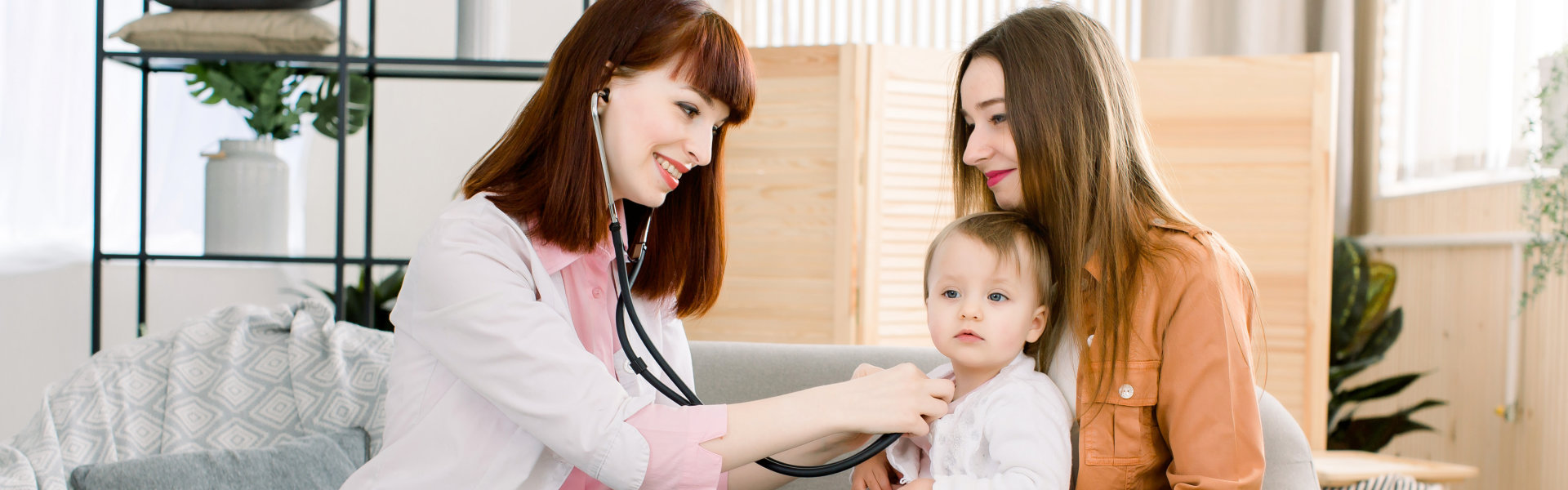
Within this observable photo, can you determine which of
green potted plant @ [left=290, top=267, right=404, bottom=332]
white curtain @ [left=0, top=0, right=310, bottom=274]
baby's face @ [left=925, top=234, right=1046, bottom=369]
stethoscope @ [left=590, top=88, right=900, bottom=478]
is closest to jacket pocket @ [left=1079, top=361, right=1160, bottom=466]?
baby's face @ [left=925, top=234, right=1046, bottom=369]

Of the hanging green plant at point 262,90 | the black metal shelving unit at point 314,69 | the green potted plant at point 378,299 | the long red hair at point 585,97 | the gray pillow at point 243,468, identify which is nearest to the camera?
the long red hair at point 585,97

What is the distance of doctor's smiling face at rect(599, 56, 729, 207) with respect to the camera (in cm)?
129

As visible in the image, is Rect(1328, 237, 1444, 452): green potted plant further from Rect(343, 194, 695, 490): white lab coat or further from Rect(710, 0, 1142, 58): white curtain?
Rect(343, 194, 695, 490): white lab coat

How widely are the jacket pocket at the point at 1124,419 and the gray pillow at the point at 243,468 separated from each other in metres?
1.33

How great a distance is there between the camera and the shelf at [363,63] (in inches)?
92.6

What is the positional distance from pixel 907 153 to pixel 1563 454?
76.3 inches

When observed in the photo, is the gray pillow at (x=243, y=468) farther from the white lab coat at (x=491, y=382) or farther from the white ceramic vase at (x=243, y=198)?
the white ceramic vase at (x=243, y=198)

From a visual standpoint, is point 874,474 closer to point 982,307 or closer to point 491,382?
point 982,307

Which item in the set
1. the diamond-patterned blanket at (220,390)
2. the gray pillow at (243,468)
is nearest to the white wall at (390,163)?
the diamond-patterned blanket at (220,390)

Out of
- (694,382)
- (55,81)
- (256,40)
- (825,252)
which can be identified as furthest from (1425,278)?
(55,81)

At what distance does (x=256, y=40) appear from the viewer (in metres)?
2.37

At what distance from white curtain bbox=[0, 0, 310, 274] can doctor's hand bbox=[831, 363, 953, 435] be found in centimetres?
216

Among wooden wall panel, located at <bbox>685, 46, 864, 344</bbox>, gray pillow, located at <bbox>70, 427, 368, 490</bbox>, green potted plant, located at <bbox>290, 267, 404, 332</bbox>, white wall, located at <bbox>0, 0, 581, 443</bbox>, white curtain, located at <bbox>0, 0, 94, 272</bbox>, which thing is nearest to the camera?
gray pillow, located at <bbox>70, 427, 368, 490</bbox>

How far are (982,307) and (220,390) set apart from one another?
1.52 meters
